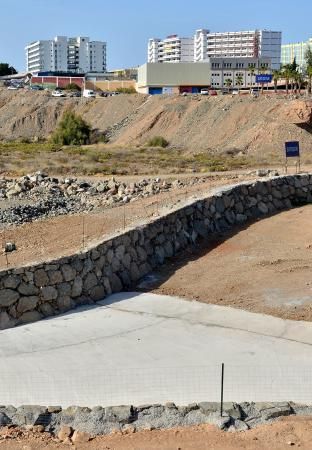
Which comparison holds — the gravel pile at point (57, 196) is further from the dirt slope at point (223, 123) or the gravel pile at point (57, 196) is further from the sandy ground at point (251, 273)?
the dirt slope at point (223, 123)

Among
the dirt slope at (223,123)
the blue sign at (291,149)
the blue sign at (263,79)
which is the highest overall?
the blue sign at (263,79)

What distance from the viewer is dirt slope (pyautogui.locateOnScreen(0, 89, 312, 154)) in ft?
213

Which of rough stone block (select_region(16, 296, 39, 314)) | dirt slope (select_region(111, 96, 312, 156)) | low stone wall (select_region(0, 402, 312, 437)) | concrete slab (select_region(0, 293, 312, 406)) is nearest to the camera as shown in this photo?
low stone wall (select_region(0, 402, 312, 437))

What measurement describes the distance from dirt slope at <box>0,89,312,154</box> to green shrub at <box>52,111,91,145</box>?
3.59m

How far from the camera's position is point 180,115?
260ft

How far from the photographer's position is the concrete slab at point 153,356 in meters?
8.77

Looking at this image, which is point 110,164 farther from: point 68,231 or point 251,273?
point 251,273

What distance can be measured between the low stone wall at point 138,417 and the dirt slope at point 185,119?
53390mm

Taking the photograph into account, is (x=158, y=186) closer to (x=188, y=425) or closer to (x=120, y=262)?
(x=120, y=262)

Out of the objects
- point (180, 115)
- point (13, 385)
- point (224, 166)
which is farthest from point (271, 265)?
point (180, 115)

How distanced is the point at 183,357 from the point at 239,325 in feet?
5.53

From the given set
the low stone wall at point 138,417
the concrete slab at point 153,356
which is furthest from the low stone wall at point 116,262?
the low stone wall at point 138,417

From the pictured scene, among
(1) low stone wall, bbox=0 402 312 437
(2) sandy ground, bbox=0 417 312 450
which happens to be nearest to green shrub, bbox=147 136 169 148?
(1) low stone wall, bbox=0 402 312 437

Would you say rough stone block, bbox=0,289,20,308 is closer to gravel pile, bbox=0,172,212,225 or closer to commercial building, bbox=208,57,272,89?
gravel pile, bbox=0,172,212,225
